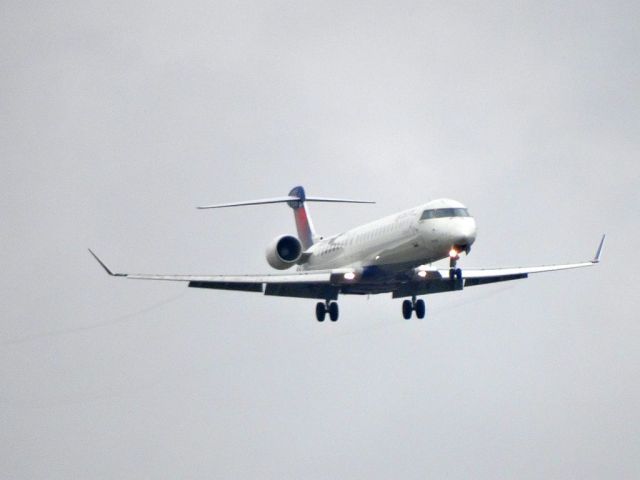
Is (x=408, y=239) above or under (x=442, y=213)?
under

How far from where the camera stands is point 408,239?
6519cm

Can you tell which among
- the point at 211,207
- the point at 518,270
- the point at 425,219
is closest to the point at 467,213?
the point at 425,219

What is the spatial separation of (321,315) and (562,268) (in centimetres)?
1120

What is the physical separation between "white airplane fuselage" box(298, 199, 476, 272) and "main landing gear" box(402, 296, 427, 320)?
345 centimetres

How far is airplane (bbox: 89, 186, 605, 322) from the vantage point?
64.5 meters

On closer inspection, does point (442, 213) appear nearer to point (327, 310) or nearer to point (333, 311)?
point (333, 311)

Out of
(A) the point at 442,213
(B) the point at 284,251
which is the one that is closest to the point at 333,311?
(B) the point at 284,251

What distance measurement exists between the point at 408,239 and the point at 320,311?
785 cm

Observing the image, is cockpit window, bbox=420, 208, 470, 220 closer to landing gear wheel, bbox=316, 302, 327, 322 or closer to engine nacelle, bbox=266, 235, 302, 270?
Result: landing gear wheel, bbox=316, 302, 327, 322

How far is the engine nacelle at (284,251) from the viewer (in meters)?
72.1

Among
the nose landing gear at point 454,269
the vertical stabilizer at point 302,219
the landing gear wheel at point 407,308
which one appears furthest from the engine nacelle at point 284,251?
the nose landing gear at point 454,269

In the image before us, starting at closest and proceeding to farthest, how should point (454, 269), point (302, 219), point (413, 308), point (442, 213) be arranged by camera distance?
point (442, 213) < point (454, 269) < point (413, 308) < point (302, 219)

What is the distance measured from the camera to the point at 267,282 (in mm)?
68625

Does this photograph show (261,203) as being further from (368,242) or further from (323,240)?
(368,242)
